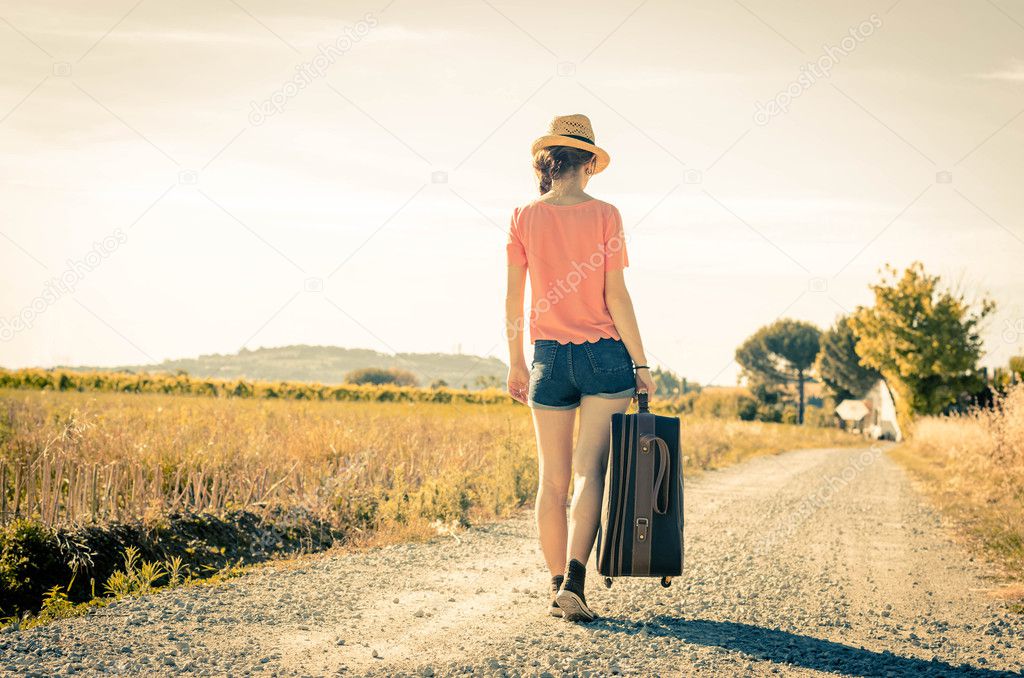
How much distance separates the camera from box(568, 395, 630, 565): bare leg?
4.25 meters

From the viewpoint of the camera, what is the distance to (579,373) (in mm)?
4258

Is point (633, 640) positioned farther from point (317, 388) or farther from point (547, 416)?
point (317, 388)

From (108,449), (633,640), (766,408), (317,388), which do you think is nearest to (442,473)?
(108,449)

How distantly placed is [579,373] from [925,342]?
39.4 metres

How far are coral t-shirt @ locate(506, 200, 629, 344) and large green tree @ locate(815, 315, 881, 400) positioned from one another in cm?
6304

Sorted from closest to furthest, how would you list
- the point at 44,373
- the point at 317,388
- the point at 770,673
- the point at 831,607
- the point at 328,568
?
the point at 770,673 < the point at 831,607 < the point at 328,568 < the point at 44,373 < the point at 317,388

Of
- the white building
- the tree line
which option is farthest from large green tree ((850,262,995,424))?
the white building

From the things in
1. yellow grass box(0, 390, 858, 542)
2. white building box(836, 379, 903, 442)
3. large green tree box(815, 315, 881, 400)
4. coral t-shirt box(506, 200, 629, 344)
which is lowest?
yellow grass box(0, 390, 858, 542)

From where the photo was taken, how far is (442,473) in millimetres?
8766

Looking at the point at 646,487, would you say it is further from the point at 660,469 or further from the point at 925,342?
the point at 925,342

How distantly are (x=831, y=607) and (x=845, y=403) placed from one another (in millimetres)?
66135

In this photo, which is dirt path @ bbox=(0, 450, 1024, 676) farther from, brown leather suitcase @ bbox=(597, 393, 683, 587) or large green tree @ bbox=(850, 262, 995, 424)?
large green tree @ bbox=(850, 262, 995, 424)

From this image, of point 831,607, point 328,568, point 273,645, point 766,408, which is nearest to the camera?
point 273,645

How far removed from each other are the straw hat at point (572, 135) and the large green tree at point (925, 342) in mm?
38617
